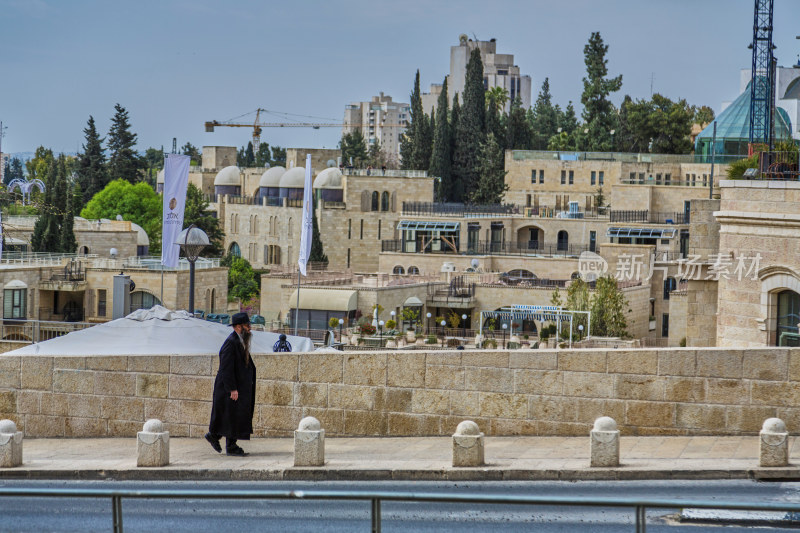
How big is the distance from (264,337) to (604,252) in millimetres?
50743

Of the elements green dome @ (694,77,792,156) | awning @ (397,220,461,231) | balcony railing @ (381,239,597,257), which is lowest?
balcony railing @ (381,239,597,257)

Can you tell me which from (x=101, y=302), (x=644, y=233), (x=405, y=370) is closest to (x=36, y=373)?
(x=405, y=370)

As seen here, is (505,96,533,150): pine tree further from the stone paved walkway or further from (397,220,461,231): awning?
the stone paved walkway

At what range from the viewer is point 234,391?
481 inches

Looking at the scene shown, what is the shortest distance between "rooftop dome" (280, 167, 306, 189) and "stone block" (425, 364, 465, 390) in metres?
84.1

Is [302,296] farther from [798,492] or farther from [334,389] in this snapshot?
[798,492]

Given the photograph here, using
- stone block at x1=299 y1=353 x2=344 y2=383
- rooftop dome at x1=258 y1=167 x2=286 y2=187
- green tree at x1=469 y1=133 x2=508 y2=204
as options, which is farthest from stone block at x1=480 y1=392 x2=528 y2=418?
rooftop dome at x1=258 y1=167 x2=286 y2=187

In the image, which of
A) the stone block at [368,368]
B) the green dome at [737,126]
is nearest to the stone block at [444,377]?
the stone block at [368,368]

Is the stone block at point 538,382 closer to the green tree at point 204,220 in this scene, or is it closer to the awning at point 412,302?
the awning at point 412,302

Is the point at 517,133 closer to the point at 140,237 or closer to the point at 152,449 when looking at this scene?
the point at 140,237

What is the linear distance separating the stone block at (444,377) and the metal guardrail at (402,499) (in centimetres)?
573

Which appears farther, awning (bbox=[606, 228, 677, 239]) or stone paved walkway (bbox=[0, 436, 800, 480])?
awning (bbox=[606, 228, 677, 239])

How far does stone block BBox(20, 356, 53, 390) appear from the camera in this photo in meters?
14.6

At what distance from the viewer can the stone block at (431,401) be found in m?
13.5
